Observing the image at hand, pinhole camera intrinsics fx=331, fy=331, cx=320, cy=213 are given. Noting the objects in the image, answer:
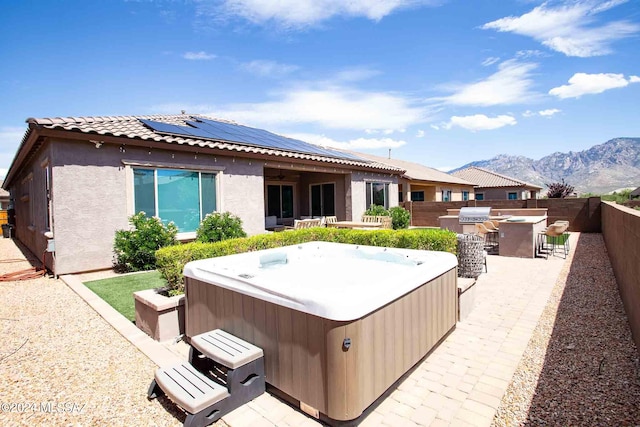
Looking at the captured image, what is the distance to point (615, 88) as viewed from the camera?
12962 centimetres

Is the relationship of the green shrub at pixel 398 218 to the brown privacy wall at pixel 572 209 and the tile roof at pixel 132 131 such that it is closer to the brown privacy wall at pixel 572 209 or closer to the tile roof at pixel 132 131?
the tile roof at pixel 132 131

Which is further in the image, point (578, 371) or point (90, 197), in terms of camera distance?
point (90, 197)

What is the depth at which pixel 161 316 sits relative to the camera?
14.2ft

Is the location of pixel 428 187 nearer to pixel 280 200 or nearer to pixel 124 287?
pixel 280 200

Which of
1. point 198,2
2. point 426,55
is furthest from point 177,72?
point 426,55

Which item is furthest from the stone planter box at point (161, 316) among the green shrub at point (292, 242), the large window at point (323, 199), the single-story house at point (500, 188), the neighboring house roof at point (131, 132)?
the single-story house at point (500, 188)

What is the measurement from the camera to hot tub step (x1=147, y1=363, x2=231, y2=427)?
2645 mm

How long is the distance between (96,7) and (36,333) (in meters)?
8.46

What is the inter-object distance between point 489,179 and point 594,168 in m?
176

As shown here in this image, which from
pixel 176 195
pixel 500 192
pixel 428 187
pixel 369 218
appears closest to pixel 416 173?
pixel 428 187

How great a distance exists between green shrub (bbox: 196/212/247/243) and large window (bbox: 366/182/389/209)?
28.0ft

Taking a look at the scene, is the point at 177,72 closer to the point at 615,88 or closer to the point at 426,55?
the point at 426,55

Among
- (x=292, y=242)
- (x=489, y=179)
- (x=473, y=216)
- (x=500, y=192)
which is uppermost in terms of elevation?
(x=489, y=179)

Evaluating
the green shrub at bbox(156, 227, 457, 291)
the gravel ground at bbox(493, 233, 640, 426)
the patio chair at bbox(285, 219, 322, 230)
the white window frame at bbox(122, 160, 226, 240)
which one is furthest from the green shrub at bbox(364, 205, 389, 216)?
the gravel ground at bbox(493, 233, 640, 426)
